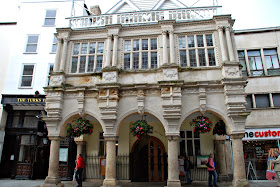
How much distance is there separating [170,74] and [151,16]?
13.7 ft

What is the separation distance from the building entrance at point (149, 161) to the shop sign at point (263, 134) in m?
5.91

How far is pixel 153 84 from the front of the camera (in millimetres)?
11570

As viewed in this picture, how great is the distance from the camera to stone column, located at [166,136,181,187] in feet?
33.8

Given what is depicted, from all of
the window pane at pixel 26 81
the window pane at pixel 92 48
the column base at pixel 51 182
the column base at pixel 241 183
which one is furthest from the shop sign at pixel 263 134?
the window pane at pixel 26 81

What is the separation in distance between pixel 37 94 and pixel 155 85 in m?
9.40

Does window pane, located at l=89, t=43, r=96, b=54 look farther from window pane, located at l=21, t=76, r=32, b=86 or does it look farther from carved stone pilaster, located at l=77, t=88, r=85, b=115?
window pane, located at l=21, t=76, r=32, b=86

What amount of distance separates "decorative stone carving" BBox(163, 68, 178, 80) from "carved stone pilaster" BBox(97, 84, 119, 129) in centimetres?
256

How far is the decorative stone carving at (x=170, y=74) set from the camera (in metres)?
11.6

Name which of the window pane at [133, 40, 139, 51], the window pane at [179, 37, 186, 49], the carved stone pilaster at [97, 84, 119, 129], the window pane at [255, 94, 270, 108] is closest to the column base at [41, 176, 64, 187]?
the carved stone pilaster at [97, 84, 119, 129]

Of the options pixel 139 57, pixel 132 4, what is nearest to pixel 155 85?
pixel 139 57

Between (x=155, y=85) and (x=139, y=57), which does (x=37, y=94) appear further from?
(x=155, y=85)

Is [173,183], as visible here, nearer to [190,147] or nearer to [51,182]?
[190,147]

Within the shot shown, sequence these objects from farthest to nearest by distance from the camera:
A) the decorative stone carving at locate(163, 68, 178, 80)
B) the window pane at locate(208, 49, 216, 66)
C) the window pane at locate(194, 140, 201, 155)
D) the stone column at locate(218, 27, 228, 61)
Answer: the window pane at locate(194, 140, 201, 155)
the window pane at locate(208, 49, 216, 66)
the stone column at locate(218, 27, 228, 61)
the decorative stone carving at locate(163, 68, 178, 80)

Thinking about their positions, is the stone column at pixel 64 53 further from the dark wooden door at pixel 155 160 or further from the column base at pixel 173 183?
the column base at pixel 173 183
